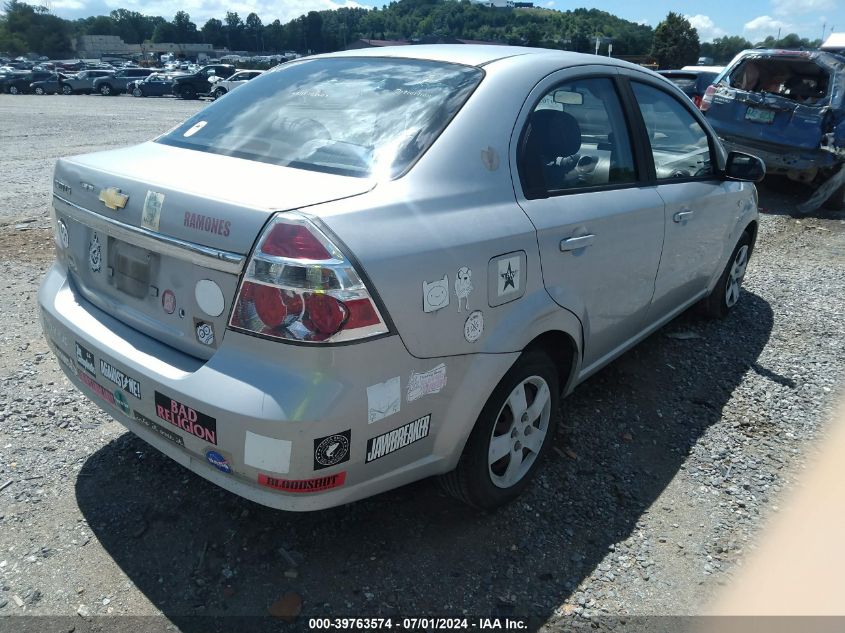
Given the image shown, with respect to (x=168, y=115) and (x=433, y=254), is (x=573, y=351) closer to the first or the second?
(x=433, y=254)

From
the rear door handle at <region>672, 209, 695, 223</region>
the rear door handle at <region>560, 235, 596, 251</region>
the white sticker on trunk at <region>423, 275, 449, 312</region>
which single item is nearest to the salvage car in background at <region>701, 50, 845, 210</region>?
the rear door handle at <region>672, 209, 695, 223</region>

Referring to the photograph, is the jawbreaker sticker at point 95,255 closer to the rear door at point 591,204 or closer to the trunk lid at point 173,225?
the trunk lid at point 173,225

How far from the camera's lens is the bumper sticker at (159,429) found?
217 cm

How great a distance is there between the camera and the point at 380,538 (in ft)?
8.57

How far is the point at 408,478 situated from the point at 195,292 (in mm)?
958

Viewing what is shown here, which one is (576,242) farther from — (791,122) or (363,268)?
(791,122)

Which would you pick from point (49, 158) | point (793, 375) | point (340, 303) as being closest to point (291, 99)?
point (340, 303)

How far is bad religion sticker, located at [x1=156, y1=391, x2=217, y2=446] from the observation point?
201 cm

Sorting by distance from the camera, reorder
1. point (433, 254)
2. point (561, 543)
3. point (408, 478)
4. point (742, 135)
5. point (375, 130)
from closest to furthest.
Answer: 1. point (433, 254)
2. point (408, 478)
3. point (375, 130)
4. point (561, 543)
5. point (742, 135)

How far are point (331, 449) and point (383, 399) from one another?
217mm

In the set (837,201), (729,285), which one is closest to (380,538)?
(729,285)

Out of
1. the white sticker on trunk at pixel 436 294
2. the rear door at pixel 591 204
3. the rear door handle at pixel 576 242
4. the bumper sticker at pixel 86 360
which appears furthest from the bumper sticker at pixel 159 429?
the rear door handle at pixel 576 242

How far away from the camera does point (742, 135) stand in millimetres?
9008

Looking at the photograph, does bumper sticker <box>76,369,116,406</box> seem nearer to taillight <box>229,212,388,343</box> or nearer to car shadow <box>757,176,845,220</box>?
taillight <box>229,212,388,343</box>
